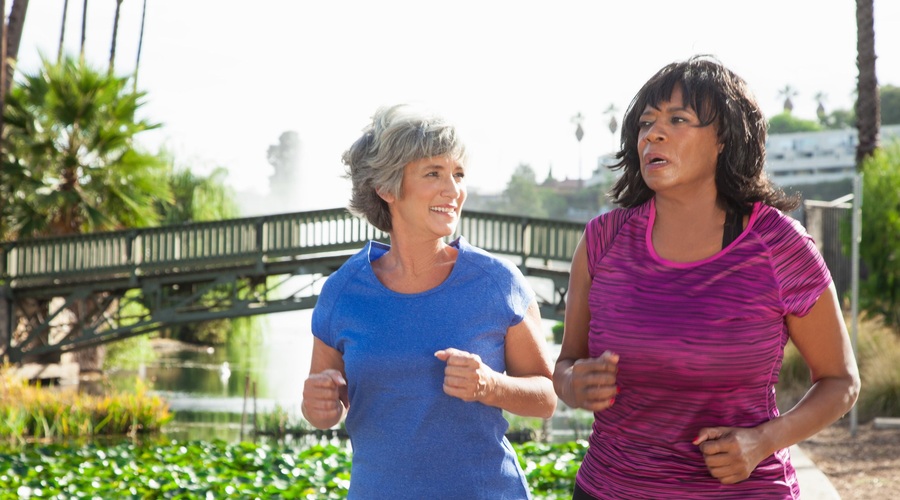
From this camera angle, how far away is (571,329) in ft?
8.08

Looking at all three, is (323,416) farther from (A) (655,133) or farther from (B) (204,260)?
(B) (204,260)

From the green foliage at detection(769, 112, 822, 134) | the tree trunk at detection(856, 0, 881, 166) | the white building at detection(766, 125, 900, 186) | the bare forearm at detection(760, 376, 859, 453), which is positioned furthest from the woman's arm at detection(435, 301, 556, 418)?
the green foliage at detection(769, 112, 822, 134)

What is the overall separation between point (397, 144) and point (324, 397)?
602 millimetres

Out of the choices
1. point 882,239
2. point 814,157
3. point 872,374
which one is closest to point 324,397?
point 872,374

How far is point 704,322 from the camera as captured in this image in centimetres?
217

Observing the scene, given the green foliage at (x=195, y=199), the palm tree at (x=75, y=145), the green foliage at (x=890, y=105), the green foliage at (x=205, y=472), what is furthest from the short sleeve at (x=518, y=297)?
the green foliage at (x=890, y=105)

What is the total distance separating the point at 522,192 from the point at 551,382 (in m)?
117

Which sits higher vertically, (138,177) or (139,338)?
(138,177)

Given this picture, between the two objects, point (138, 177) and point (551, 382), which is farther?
point (138, 177)

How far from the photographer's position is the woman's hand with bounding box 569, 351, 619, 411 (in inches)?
84.4

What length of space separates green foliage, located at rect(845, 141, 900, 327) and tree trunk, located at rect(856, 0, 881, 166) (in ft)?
8.06

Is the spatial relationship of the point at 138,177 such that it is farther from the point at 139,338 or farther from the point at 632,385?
the point at 632,385

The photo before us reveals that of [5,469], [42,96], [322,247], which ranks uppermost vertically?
[42,96]

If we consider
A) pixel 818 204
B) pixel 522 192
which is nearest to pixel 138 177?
pixel 818 204
